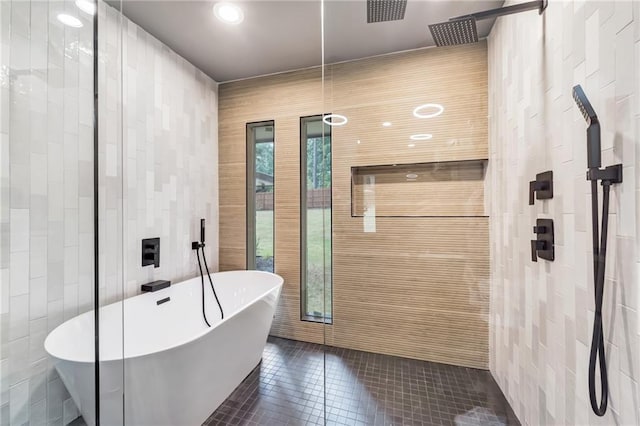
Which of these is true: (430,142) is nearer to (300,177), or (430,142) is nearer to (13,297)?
(300,177)

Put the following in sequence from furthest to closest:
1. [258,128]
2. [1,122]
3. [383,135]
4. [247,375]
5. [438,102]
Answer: [258,128] → [383,135] → [438,102] → [247,375] → [1,122]

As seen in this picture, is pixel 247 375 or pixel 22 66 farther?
pixel 247 375

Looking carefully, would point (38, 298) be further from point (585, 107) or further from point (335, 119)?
point (585, 107)

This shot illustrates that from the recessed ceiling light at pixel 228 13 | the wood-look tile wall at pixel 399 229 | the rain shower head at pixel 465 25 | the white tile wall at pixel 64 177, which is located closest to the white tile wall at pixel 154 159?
the white tile wall at pixel 64 177

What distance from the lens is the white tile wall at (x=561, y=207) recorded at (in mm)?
747

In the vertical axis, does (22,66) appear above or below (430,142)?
above

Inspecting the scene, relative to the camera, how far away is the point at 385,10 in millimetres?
1709

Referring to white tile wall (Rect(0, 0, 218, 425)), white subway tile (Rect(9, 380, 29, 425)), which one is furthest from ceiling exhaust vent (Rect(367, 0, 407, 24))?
white subway tile (Rect(9, 380, 29, 425))

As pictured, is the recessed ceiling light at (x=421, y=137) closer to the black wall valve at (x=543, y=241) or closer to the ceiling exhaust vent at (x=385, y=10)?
the ceiling exhaust vent at (x=385, y=10)

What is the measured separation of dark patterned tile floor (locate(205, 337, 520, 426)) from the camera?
1544 mm

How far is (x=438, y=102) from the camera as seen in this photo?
2012 mm

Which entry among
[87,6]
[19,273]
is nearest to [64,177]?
[19,273]

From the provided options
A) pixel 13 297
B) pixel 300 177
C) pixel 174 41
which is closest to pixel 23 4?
pixel 174 41

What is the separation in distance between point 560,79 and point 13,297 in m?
2.65
